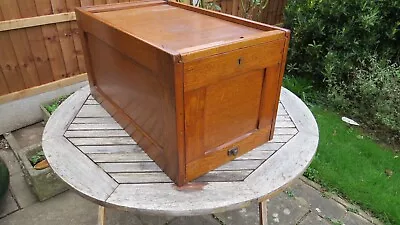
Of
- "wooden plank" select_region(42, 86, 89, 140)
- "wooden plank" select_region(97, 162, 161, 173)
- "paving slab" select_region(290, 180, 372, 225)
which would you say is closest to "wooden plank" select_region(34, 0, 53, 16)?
"wooden plank" select_region(42, 86, 89, 140)

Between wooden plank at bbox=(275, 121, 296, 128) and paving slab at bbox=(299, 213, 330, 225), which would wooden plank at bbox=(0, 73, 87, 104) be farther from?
paving slab at bbox=(299, 213, 330, 225)

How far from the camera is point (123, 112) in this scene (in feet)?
4.38

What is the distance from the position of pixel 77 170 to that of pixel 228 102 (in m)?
0.61

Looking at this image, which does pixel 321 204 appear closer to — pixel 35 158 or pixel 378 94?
pixel 378 94

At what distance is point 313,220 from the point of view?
183 cm

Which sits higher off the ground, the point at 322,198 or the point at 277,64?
the point at 277,64

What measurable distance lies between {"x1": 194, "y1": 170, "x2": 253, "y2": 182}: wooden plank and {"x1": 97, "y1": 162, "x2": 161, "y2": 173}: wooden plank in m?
0.18

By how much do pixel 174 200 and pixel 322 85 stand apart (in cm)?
277

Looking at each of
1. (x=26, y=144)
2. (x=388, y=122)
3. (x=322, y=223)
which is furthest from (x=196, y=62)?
(x=388, y=122)

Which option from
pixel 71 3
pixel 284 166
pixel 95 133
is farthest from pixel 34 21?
pixel 284 166

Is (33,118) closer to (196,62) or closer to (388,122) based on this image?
(196,62)

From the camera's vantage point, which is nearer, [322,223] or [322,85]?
[322,223]

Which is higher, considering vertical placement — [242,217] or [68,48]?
[68,48]

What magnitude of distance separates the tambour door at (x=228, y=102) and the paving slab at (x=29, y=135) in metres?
1.91
